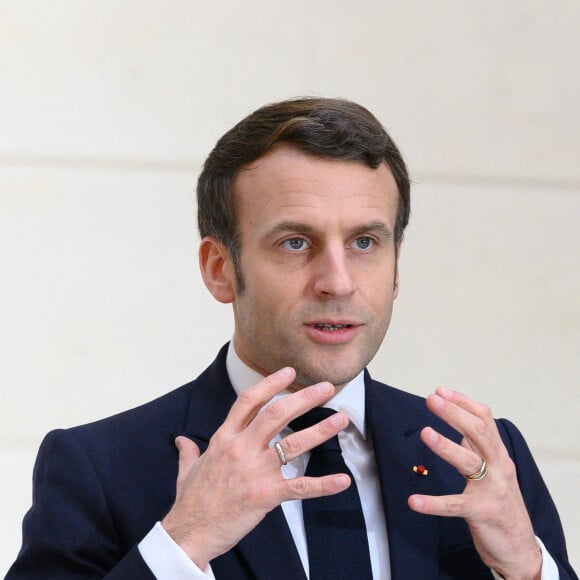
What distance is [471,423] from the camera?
5.97 ft

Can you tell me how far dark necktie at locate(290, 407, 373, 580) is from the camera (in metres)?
1.95

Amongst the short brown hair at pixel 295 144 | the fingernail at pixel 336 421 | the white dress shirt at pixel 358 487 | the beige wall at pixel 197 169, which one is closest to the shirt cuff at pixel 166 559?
the white dress shirt at pixel 358 487

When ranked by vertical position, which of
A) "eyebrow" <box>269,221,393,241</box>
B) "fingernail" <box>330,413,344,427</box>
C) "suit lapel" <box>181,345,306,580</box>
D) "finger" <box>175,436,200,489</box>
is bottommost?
"suit lapel" <box>181,345,306,580</box>

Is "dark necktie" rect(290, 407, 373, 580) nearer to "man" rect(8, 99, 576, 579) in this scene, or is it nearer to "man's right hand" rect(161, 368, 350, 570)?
"man" rect(8, 99, 576, 579)

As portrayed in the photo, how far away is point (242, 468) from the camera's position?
1747mm

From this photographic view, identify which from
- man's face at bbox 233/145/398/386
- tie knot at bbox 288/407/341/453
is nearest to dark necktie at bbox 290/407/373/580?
tie knot at bbox 288/407/341/453

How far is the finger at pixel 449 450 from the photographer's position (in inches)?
69.6

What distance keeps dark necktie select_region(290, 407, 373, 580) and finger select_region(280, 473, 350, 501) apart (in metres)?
0.26

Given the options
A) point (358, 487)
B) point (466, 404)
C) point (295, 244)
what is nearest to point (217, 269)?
point (295, 244)

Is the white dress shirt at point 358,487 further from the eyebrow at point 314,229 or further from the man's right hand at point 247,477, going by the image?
the eyebrow at point 314,229

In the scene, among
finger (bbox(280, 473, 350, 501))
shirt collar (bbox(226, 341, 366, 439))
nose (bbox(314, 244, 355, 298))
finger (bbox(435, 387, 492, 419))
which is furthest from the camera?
shirt collar (bbox(226, 341, 366, 439))

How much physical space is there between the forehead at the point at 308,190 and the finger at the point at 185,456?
1.26ft

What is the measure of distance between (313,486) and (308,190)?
1.72 ft

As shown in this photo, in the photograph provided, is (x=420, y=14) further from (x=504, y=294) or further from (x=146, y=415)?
(x=146, y=415)
